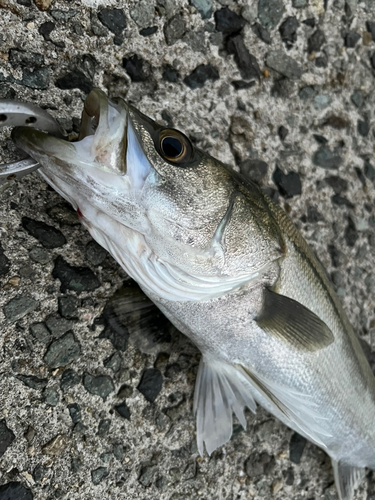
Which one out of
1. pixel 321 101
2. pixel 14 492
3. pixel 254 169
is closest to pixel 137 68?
pixel 254 169

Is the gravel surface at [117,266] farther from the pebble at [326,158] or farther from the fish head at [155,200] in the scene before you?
the fish head at [155,200]

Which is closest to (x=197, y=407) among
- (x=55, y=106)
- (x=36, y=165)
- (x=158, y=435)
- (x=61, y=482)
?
(x=158, y=435)

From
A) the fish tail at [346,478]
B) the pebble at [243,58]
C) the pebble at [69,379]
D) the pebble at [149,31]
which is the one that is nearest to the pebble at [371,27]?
the pebble at [243,58]

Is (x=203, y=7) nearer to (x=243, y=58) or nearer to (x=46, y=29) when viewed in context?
(x=243, y=58)

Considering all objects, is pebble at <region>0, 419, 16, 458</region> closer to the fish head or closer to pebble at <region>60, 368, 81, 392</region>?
pebble at <region>60, 368, 81, 392</region>

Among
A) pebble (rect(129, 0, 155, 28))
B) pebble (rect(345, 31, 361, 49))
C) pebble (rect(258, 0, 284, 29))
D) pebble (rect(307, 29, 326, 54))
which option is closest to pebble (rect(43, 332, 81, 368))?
pebble (rect(129, 0, 155, 28))

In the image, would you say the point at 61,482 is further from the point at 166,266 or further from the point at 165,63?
the point at 165,63

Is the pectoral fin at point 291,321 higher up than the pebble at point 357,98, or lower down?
lower down
